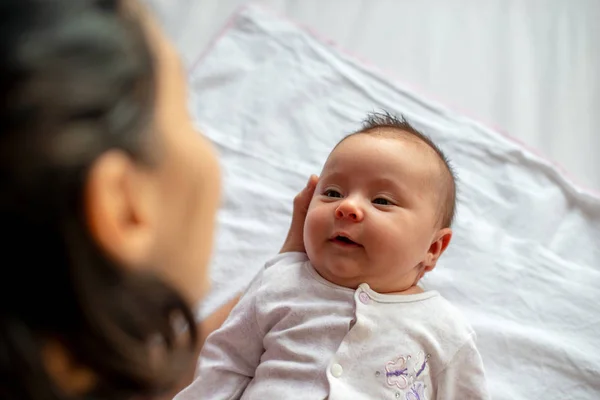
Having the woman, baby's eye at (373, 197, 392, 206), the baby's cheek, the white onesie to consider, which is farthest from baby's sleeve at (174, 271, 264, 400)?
the woman

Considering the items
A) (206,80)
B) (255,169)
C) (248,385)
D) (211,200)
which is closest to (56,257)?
(211,200)

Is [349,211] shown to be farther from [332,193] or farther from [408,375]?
[408,375]

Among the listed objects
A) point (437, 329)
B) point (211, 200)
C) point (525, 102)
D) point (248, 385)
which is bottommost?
point (248, 385)

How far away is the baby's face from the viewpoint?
2.64 ft

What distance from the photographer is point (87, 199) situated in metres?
0.37

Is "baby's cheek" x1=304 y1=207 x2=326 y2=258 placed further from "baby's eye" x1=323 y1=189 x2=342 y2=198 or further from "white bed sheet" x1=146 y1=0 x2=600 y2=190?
"white bed sheet" x1=146 y1=0 x2=600 y2=190

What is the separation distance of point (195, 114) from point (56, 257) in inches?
33.9

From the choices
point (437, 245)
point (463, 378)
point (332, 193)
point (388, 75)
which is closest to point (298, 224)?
point (332, 193)

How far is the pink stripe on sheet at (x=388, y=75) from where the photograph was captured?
44.9 inches

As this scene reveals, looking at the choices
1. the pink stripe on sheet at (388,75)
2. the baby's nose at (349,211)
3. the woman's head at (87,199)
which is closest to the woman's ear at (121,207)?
the woman's head at (87,199)

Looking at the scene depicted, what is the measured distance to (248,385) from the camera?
2.68 feet

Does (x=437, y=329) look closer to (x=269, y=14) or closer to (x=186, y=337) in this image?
(x=186, y=337)

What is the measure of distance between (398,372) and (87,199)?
52cm

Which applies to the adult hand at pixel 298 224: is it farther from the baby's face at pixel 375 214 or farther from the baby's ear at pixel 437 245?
the baby's ear at pixel 437 245
